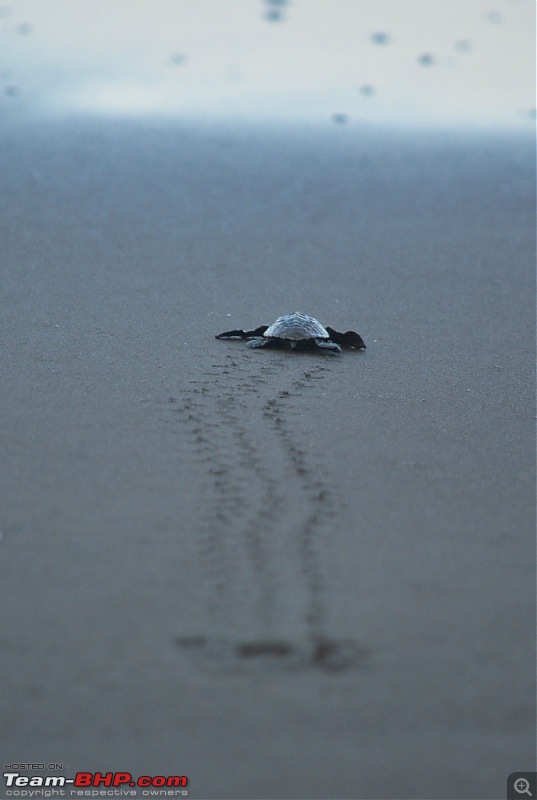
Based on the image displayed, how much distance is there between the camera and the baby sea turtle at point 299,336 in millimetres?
4238

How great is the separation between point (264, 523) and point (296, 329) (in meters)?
2.07

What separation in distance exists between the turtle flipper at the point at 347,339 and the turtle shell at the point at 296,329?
1.3 inches

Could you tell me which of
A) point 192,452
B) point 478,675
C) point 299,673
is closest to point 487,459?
point 192,452

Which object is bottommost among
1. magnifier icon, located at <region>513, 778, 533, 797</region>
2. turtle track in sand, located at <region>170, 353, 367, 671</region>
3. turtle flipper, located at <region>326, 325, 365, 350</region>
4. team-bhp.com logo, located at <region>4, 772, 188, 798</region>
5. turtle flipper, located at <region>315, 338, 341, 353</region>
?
team-bhp.com logo, located at <region>4, 772, 188, 798</region>

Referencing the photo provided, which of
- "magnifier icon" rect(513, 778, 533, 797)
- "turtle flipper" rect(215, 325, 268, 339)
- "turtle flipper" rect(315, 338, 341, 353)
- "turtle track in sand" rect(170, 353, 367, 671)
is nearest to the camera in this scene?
"magnifier icon" rect(513, 778, 533, 797)

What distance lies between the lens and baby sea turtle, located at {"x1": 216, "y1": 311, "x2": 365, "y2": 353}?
4238 millimetres

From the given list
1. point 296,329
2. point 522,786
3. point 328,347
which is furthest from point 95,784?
point 296,329

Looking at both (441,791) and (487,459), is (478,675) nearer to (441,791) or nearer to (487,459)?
(441,791)

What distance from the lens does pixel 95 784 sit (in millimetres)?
1640

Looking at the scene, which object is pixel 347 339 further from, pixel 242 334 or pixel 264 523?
pixel 264 523

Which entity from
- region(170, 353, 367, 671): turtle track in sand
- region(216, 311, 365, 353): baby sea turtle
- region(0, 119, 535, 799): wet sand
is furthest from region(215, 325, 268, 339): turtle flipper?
region(170, 353, 367, 671): turtle track in sand

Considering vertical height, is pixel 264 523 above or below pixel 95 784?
above

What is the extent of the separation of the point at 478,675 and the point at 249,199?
234 inches

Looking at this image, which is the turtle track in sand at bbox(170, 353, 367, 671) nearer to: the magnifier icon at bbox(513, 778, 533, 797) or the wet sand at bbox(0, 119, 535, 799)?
the wet sand at bbox(0, 119, 535, 799)
